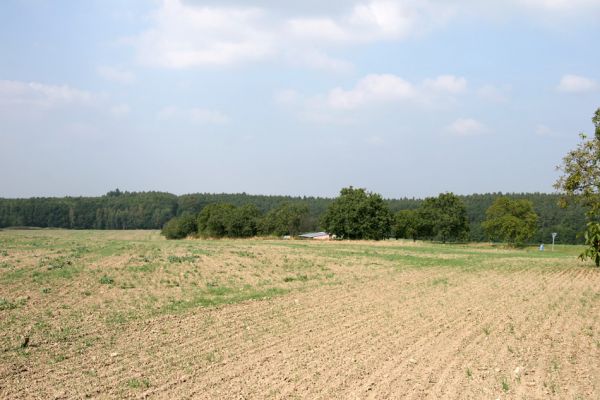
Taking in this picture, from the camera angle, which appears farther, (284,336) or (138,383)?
(284,336)

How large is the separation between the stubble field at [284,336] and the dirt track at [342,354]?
4cm

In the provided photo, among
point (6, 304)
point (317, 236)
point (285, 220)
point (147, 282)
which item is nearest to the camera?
point (6, 304)

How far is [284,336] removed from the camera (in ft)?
44.6

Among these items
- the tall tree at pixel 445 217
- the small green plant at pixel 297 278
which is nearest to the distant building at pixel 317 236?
the tall tree at pixel 445 217

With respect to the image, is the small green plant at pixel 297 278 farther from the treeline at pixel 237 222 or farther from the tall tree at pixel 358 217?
the treeline at pixel 237 222

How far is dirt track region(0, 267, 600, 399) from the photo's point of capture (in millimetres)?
9258

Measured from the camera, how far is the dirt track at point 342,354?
9.26m

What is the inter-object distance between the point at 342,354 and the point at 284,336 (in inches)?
90.5

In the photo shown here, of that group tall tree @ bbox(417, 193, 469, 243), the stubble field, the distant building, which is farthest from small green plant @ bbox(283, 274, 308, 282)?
tall tree @ bbox(417, 193, 469, 243)

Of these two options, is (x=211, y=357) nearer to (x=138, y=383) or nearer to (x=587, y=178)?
(x=138, y=383)

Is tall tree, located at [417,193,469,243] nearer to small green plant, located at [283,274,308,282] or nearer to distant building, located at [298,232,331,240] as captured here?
distant building, located at [298,232,331,240]

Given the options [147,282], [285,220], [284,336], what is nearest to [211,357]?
[284,336]

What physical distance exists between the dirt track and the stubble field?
0.04 meters

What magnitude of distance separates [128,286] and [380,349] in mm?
12557
